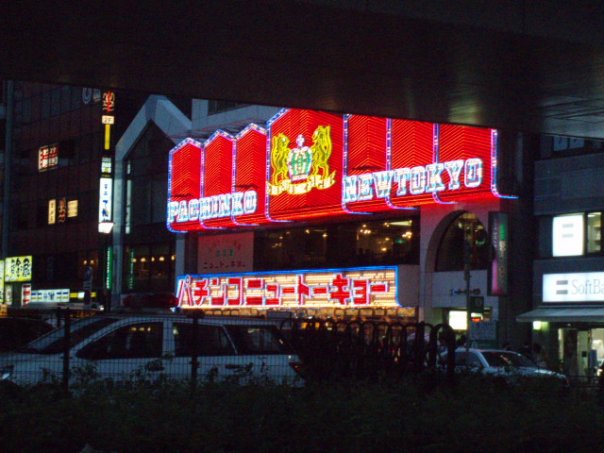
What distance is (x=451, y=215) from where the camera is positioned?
47.9 m

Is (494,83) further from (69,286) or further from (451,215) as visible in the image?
(69,286)

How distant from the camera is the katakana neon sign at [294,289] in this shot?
4991 cm

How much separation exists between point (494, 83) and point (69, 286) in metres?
59.2

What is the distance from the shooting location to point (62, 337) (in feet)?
56.7

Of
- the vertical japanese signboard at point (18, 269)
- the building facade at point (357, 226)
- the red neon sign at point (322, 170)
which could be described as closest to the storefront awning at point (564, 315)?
the building facade at point (357, 226)

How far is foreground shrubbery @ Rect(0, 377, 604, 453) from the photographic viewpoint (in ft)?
32.0

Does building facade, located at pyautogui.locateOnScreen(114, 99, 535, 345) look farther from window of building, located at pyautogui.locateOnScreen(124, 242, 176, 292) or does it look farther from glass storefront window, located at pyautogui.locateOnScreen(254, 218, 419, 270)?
window of building, located at pyautogui.locateOnScreen(124, 242, 176, 292)

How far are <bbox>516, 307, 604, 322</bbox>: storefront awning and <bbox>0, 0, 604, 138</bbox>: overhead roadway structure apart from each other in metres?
19.8

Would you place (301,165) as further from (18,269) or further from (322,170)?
(18,269)

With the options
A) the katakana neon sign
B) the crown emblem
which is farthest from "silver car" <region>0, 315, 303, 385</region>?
the crown emblem

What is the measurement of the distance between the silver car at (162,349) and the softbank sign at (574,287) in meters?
26.9

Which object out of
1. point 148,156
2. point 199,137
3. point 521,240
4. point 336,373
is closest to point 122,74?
point 336,373

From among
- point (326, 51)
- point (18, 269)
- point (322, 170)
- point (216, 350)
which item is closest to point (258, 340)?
point (216, 350)

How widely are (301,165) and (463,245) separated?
9444mm
